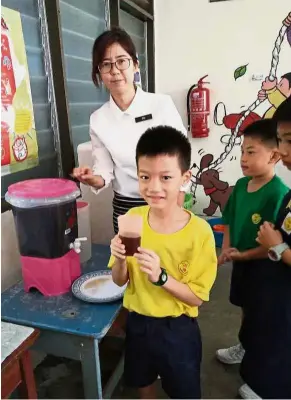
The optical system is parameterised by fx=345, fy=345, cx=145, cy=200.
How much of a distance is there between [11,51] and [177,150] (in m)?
1.12

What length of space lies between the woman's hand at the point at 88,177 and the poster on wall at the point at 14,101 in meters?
0.37

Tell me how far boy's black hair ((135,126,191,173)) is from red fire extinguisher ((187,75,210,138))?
2799 millimetres

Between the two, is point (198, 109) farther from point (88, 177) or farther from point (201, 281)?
point (201, 281)

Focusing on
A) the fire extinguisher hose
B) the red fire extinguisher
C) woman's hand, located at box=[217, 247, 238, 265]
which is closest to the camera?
woman's hand, located at box=[217, 247, 238, 265]

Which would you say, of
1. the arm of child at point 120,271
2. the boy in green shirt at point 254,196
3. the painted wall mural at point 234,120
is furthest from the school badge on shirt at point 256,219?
the painted wall mural at point 234,120

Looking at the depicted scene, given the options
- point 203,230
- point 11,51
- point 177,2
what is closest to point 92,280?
point 203,230

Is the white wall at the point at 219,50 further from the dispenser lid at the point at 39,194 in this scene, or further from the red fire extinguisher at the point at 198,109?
the dispenser lid at the point at 39,194

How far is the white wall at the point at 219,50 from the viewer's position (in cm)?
369

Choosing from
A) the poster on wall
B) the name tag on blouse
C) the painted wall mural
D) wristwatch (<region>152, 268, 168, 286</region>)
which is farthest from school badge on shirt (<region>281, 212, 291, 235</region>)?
the painted wall mural

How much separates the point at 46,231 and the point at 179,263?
0.60 metres

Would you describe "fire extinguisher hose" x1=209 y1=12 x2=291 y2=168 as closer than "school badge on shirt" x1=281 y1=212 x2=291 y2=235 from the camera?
No

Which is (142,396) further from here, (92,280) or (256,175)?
(256,175)

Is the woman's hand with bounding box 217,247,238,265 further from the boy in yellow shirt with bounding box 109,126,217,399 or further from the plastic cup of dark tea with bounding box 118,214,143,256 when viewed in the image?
the plastic cup of dark tea with bounding box 118,214,143,256

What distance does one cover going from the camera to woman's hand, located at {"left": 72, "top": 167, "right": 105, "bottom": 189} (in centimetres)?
170
